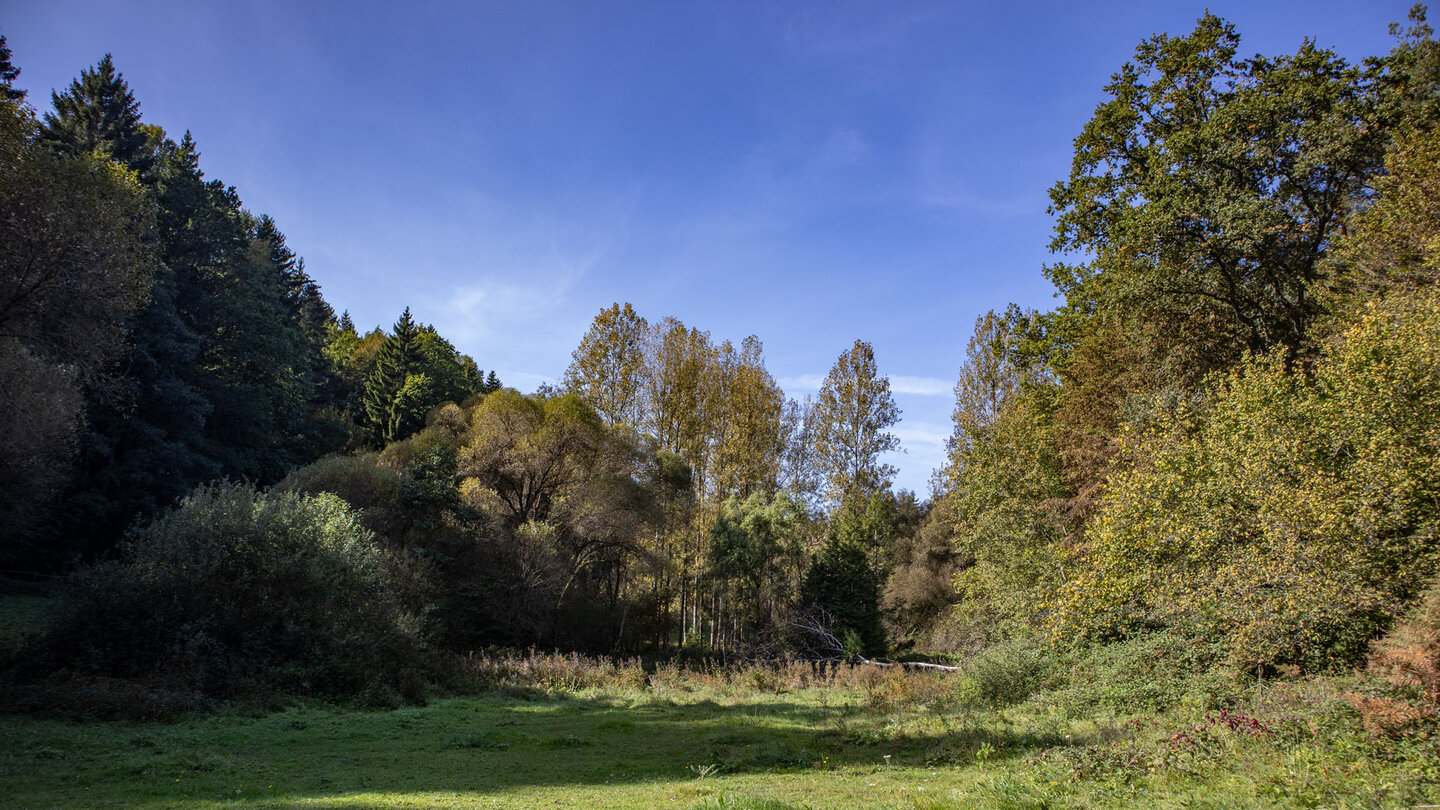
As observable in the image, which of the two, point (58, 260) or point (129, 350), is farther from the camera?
point (129, 350)

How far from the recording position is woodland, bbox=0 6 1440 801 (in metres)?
11.8

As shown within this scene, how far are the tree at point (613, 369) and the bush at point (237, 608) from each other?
57.3ft

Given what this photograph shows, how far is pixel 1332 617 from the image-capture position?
10.7 m

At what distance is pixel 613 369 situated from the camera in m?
37.0

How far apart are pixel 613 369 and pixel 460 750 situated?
26617 mm

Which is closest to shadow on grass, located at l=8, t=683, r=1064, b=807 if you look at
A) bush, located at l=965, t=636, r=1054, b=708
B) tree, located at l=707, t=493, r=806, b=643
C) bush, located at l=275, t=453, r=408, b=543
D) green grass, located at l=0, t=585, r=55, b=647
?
bush, located at l=965, t=636, r=1054, b=708

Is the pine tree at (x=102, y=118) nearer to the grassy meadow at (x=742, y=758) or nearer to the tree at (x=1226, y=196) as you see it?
the grassy meadow at (x=742, y=758)

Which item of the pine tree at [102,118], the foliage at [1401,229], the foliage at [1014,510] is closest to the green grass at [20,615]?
the pine tree at [102,118]

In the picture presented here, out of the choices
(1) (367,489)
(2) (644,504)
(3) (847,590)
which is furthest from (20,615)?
(3) (847,590)

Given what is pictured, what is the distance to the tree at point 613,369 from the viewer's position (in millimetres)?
36625

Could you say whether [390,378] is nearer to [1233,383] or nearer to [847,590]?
[847,590]

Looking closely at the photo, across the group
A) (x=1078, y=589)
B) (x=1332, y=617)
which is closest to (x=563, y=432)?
(x=1078, y=589)

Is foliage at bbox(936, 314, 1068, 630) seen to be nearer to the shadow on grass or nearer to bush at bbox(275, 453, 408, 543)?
the shadow on grass

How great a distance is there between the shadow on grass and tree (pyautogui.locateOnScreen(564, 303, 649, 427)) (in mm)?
20870
